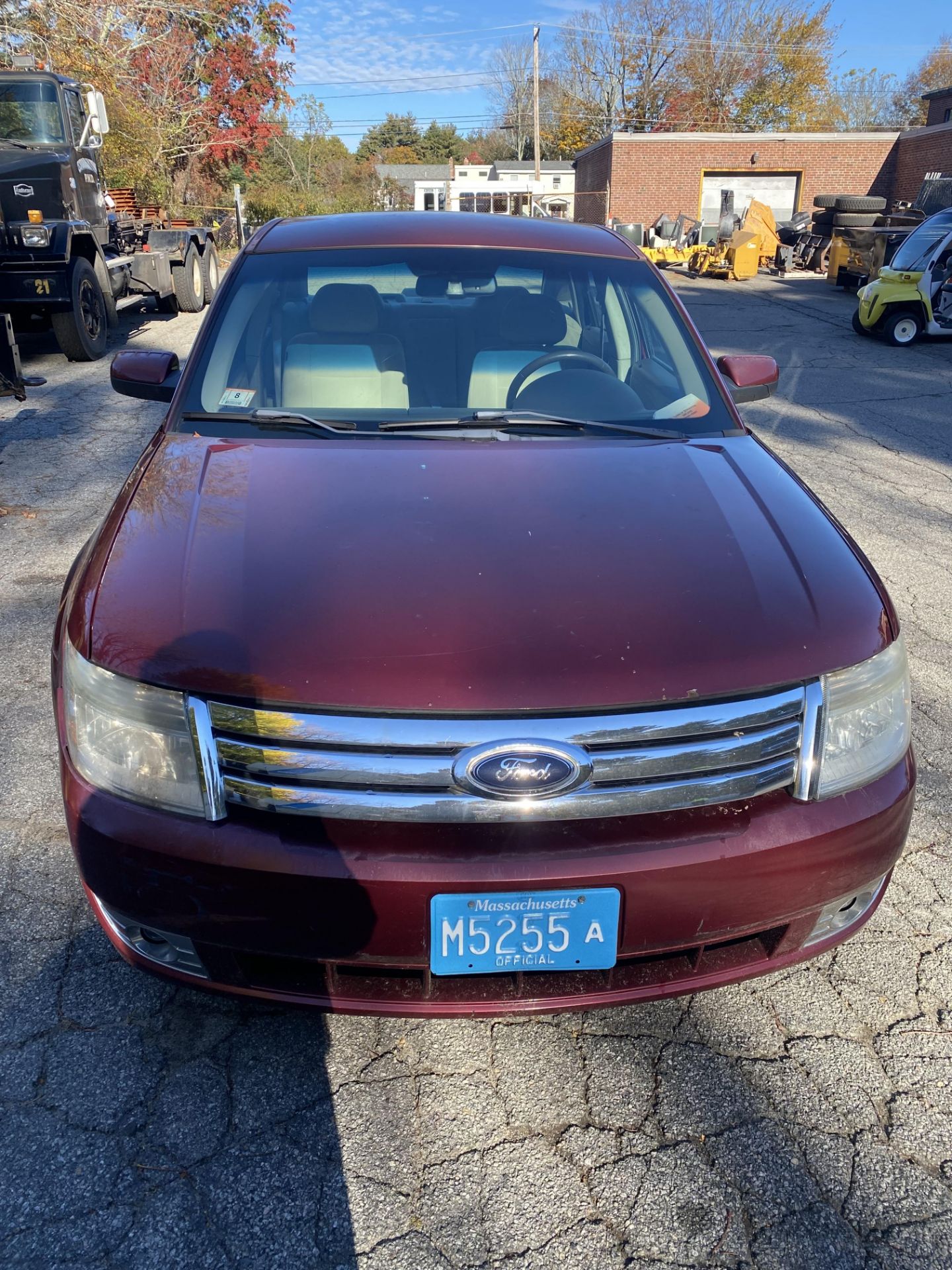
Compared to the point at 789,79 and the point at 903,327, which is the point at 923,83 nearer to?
the point at 789,79

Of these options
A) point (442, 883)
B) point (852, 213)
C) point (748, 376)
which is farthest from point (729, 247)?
point (442, 883)

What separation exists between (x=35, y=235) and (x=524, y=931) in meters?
9.65

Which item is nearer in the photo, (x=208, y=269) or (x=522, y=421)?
(x=522, y=421)

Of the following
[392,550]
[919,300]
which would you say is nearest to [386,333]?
[392,550]

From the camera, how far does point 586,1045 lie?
2.00m

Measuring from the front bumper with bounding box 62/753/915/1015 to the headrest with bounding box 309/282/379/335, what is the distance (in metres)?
1.78

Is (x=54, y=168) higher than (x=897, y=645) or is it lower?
higher

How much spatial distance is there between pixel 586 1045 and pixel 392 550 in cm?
116

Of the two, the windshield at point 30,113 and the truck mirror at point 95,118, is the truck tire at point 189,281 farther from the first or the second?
the windshield at point 30,113

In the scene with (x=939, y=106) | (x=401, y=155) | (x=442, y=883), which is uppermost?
(x=401, y=155)

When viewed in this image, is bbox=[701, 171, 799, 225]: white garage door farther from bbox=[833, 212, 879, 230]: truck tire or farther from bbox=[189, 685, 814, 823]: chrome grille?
bbox=[189, 685, 814, 823]: chrome grille

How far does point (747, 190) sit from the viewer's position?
30.7m

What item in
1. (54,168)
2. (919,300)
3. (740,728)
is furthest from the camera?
(919,300)

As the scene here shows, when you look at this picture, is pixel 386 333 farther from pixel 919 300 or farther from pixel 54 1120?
pixel 919 300
